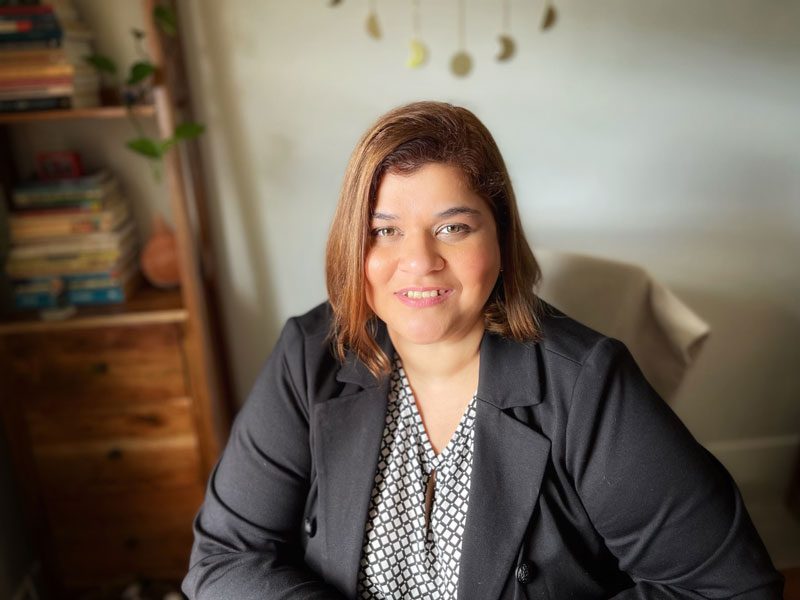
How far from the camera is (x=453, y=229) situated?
3.48 feet

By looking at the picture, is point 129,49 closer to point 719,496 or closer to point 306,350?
point 306,350

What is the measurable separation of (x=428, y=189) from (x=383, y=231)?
0.11 metres

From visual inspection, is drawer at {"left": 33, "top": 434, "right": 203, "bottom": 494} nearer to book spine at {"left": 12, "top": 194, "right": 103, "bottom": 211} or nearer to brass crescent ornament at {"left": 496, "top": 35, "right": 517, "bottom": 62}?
book spine at {"left": 12, "top": 194, "right": 103, "bottom": 211}

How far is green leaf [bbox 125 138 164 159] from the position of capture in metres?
1.59

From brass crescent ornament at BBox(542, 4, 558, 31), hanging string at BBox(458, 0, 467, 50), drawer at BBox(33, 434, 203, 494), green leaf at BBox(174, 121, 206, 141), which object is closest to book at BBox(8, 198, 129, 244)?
green leaf at BBox(174, 121, 206, 141)

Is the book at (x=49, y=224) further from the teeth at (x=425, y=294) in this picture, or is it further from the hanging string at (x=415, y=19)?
the teeth at (x=425, y=294)

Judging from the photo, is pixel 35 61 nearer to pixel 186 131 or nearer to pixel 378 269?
pixel 186 131

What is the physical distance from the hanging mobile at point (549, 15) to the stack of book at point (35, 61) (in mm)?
1228

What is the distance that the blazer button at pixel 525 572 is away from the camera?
1.06 metres

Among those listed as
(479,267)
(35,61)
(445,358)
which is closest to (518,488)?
(445,358)

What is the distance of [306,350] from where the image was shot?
1261mm

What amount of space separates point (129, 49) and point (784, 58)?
187 cm

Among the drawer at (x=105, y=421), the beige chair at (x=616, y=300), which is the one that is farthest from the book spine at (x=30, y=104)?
the beige chair at (x=616, y=300)

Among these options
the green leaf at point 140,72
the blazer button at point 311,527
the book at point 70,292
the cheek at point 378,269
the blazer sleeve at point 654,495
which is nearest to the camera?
the blazer sleeve at point 654,495
